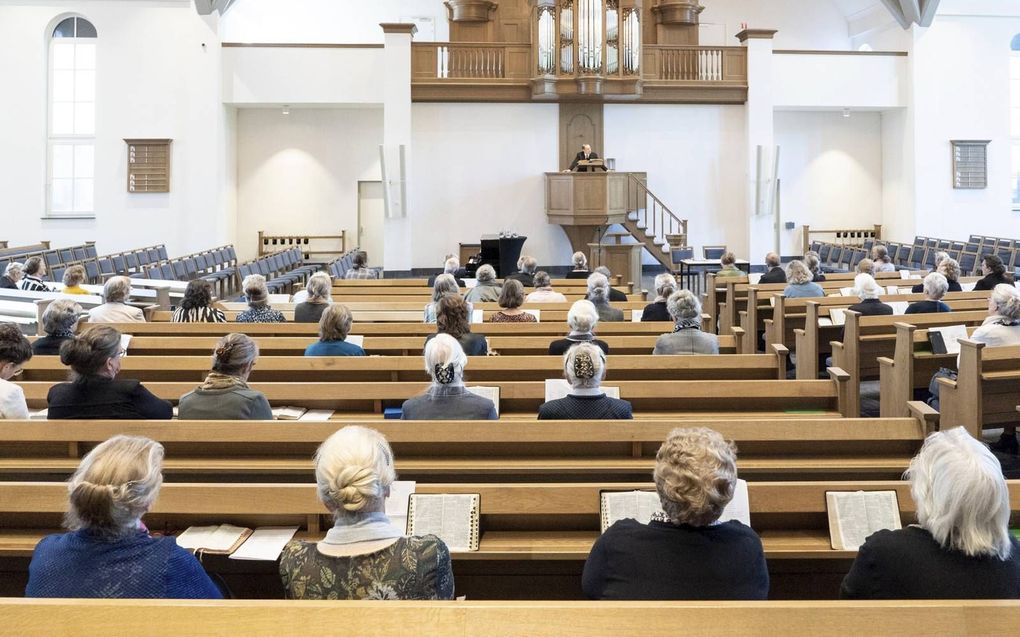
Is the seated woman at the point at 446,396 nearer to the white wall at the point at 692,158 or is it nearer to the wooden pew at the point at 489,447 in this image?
the wooden pew at the point at 489,447

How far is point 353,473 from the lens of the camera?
219 cm

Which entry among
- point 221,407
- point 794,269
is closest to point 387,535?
point 221,407

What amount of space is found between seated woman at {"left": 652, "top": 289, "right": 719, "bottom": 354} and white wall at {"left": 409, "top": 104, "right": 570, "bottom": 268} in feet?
35.7

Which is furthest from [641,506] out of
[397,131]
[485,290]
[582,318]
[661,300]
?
[397,131]

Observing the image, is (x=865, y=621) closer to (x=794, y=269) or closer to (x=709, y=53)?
(x=794, y=269)

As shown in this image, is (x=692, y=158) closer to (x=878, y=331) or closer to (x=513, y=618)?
(x=878, y=331)

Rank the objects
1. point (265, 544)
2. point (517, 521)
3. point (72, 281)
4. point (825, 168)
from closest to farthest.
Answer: point (265, 544)
point (517, 521)
point (72, 281)
point (825, 168)

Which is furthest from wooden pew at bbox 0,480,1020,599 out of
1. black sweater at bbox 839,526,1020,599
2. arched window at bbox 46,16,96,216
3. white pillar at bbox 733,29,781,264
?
arched window at bbox 46,16,96,216

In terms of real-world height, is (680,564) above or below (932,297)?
below

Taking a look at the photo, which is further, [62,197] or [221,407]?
[62,197]

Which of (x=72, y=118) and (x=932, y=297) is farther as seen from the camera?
(x=72, y=118)

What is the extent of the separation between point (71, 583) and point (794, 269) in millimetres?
7398

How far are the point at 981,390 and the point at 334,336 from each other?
3.44 metres

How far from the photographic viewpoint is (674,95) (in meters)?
16.4
